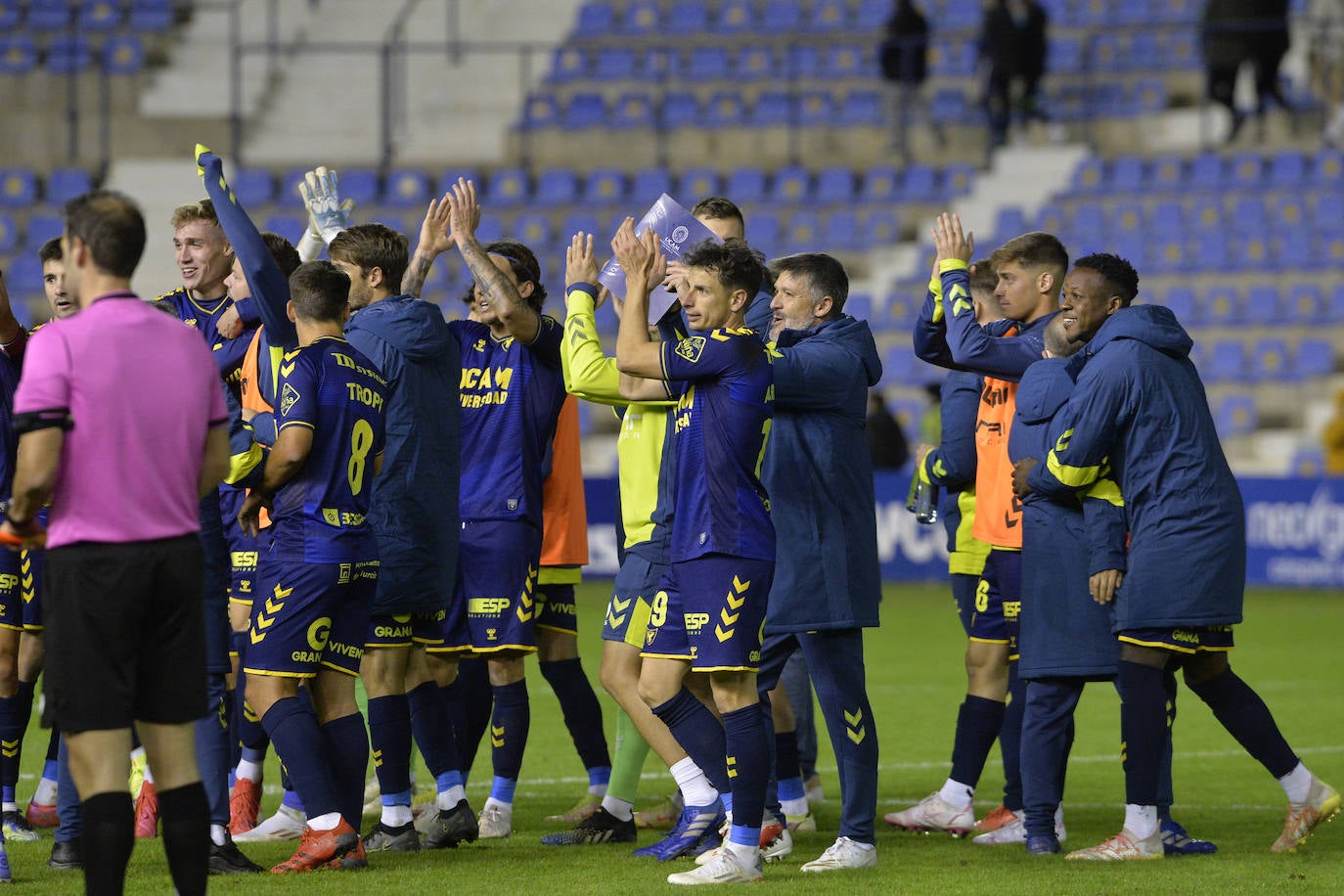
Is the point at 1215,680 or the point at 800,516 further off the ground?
the point at 800,516

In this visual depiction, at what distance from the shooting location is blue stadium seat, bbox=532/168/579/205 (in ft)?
71.9

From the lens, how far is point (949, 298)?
6906mm

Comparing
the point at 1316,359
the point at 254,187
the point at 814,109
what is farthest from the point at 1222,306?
the point at 254,187

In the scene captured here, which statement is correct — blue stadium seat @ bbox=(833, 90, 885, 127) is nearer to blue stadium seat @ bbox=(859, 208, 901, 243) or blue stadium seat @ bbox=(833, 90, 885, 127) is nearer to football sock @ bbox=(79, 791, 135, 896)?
blue stadium seat @ bbox=(859, 208, 901, 243)

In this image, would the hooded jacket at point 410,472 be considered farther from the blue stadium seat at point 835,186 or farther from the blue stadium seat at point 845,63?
the blue stadium seat at point 845,63

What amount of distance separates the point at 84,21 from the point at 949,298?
68.2 ft

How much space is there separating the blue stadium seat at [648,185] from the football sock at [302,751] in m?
15.8

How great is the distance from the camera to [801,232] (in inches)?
843

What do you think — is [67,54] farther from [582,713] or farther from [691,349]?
[691,349]

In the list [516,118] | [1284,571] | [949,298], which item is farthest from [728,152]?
[949,298]

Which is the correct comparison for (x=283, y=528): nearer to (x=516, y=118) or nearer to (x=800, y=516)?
(x=800, y=516)

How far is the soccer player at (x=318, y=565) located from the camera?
241 inches

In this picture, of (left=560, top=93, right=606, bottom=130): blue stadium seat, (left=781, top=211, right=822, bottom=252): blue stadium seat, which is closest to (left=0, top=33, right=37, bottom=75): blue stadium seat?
(left=560, top=93, right=606, bottom=130): blue stadium seat

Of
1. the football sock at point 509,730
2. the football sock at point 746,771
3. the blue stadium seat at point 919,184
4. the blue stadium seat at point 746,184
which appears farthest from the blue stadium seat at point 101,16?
the football sock at point 746,771
